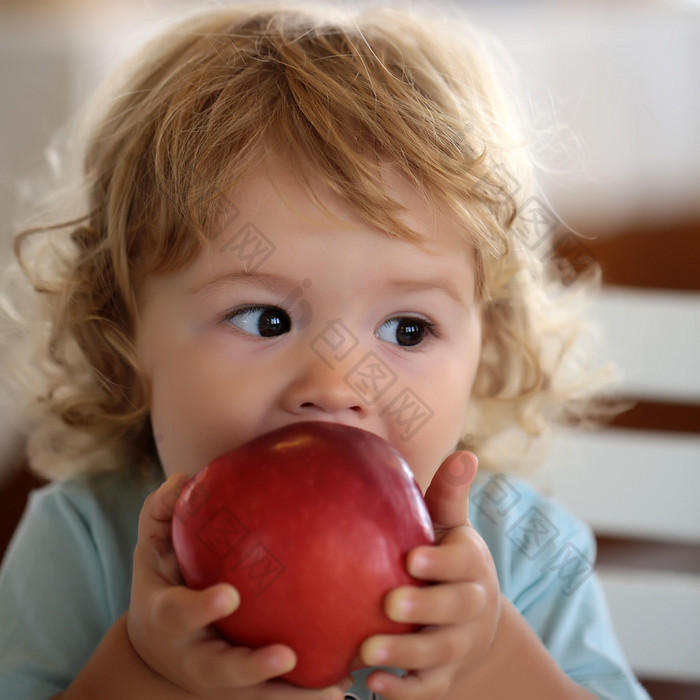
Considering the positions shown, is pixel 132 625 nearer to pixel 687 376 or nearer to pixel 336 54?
pixel 336 54

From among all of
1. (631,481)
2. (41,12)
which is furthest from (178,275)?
(41,12)

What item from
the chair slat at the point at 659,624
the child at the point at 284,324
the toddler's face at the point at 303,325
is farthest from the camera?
the chair slat at the point at 659,624

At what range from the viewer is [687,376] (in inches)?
45.7

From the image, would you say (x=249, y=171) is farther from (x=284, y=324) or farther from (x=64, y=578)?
(x=64, y=578)

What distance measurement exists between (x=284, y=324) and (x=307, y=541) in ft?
0.87

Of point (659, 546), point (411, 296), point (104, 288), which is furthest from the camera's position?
point (659, 546)

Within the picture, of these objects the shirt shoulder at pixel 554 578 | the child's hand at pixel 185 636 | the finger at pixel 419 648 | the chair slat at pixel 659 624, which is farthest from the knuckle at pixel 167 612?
the chair slat at pixel 659 624

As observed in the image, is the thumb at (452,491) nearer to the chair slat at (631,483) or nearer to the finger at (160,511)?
the finger at (160,511)

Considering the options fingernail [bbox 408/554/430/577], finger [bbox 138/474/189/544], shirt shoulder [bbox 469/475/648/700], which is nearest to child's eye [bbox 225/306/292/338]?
finger [bbox 138/474/189/544]

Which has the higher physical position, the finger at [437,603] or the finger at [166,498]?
the finger at [166,498]

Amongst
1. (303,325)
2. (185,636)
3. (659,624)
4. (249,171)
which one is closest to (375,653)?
(185,636)

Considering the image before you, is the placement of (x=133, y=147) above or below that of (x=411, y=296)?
above

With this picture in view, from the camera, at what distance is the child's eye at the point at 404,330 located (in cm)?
76

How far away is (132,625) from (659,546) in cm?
188
